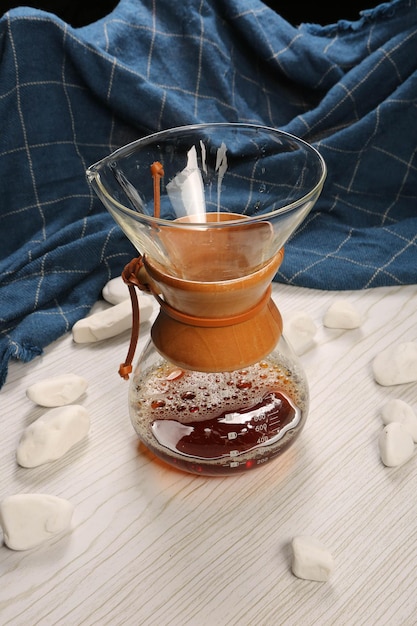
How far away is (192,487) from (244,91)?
0.65m

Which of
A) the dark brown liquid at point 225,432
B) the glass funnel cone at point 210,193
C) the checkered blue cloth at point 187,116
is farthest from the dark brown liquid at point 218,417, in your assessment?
the checkered blue cloth at point 187,116

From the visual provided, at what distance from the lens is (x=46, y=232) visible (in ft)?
3.23

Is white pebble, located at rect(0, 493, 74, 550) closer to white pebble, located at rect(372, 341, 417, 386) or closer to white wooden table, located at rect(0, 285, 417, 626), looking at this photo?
white wooden table, located at rect(0, 285, 417, 626)

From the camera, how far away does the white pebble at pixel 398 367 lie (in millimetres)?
777

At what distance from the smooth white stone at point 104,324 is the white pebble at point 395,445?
307 millimetres

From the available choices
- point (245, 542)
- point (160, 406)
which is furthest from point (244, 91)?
point (245, 542)

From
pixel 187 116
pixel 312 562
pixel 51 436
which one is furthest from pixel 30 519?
pixel 187 116

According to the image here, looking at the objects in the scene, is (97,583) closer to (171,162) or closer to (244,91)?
(171,162)

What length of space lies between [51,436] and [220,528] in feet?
0.58

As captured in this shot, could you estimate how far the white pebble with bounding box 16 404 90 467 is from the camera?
2.31 ft

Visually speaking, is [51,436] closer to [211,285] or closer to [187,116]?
[211,285]

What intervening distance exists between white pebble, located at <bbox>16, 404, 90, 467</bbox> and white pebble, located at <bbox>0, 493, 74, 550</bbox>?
0.06m

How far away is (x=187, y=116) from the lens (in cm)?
102

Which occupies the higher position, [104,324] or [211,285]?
[211,285]
